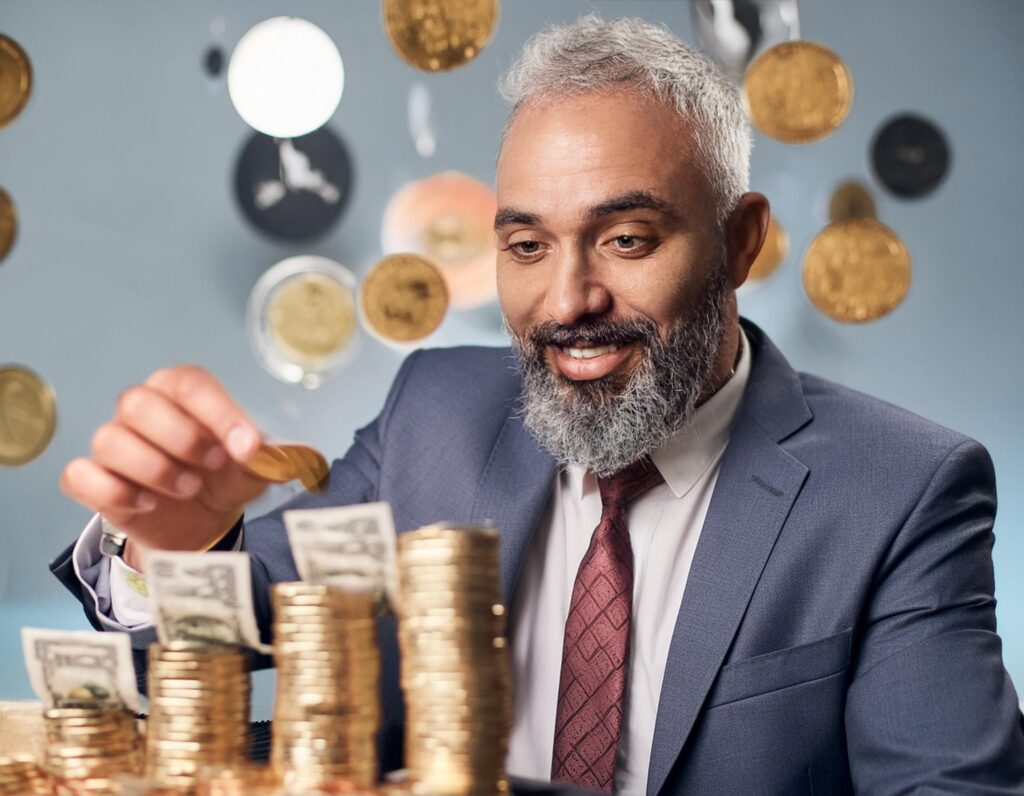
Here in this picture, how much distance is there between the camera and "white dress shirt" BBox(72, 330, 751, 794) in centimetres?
221

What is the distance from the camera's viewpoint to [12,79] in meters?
5.05

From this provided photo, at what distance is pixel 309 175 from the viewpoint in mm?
5352

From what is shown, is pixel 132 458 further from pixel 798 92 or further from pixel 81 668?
pixel 798 92

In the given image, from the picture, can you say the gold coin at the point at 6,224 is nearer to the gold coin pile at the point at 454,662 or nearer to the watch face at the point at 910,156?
the watch face at the point at 910,156

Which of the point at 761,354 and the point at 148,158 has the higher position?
the point at 148,158

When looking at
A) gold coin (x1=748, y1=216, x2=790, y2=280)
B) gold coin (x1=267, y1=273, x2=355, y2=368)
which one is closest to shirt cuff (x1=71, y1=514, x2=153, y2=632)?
gold coin (x1=267, y1=273, x2=355, y2=368)

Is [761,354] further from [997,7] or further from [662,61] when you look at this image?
[997,7]

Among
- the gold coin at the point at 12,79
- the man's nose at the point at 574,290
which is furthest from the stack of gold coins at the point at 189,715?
the gold coin at the point at 12,79

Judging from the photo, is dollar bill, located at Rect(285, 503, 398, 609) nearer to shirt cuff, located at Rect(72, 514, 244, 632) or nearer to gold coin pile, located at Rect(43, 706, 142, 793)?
gold coin pile, located at Rect(43, 706, 142, 793)

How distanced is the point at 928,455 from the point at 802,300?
3.26 metres

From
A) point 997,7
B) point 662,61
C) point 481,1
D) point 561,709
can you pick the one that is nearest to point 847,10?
point 997,7

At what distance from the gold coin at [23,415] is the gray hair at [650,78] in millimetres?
3336

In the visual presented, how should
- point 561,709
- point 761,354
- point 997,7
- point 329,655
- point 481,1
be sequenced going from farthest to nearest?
point 997,7 → point 481,1 → point 761,354 → point 561,709 → point 329,655

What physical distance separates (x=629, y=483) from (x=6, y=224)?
147 inches
